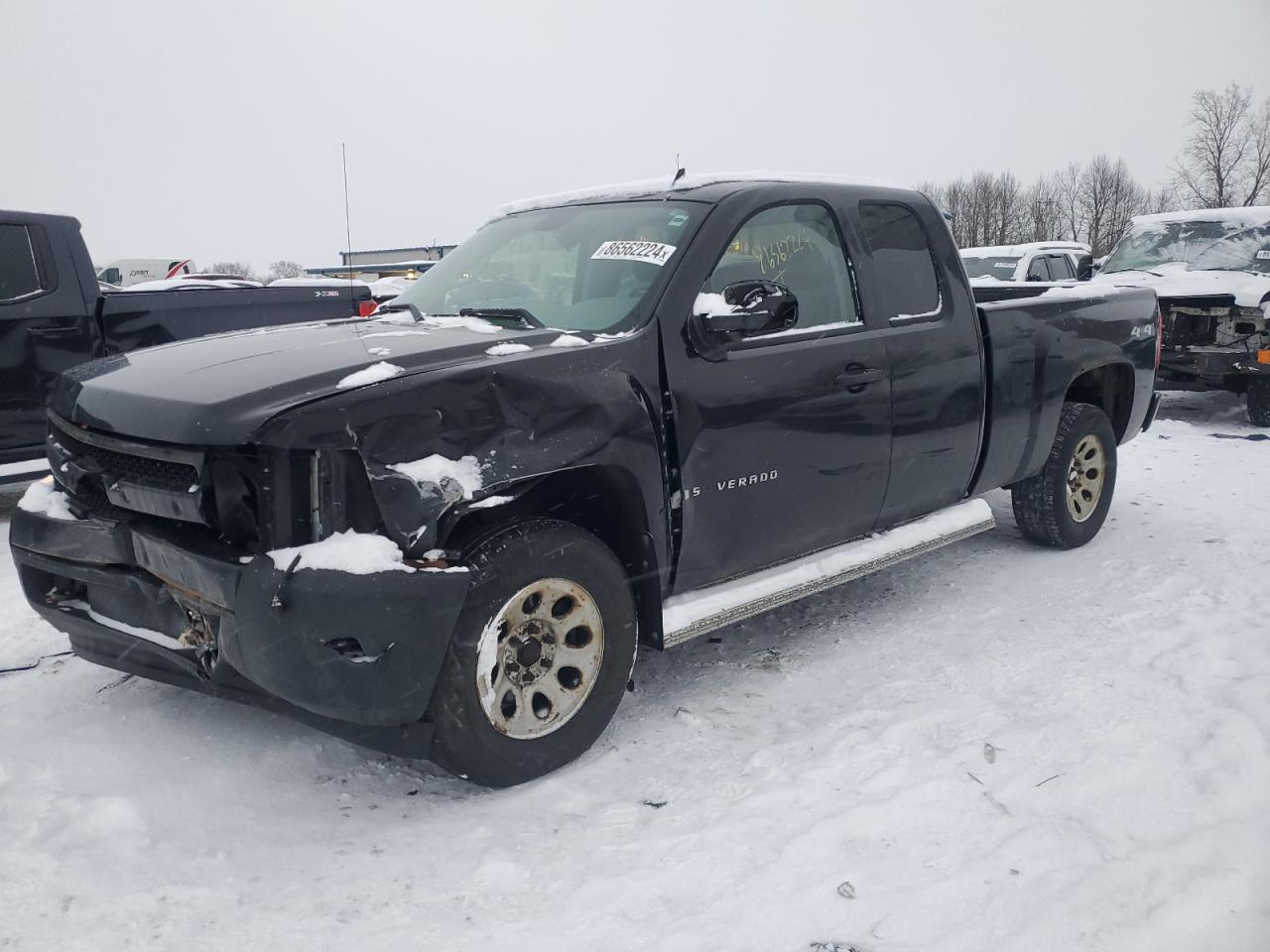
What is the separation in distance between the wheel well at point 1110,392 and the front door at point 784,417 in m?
2.22

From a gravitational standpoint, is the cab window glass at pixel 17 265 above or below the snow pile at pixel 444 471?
above

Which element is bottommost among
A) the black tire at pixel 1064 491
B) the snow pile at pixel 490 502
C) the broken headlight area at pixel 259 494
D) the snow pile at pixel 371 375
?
the black tire at pixel 1064 491

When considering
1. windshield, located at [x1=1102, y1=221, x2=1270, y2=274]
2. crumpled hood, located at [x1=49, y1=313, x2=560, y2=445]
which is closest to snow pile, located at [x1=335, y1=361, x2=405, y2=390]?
crumpled hood, located at [x1=49, y1=313, x2=560, y2=445]

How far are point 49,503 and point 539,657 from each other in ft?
5.72

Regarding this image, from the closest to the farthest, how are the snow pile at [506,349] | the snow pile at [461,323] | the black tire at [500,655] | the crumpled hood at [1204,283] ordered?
the black tire at [500,655] < the snow pile at [506,349] < the snow pile at [461,323] < the crumpled hood at [1204,283]

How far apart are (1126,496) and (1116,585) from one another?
7.06ft

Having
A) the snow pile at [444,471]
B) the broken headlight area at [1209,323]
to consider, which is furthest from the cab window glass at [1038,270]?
the snow pile at [444,471]

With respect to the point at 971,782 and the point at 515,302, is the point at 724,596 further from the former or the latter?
the point at 515,302

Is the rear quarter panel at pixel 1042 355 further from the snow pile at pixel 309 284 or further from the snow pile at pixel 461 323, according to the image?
the snow pile at pixel 309 284

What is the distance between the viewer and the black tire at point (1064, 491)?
5301 mm

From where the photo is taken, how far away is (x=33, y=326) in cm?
638

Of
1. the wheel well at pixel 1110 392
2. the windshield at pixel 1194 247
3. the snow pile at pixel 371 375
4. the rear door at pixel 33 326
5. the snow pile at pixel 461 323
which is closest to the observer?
the snow pile at pixel 371 375

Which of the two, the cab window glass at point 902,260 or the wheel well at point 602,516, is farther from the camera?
the cab window glass at point 902,260

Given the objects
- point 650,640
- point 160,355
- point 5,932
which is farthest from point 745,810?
point 160,355
